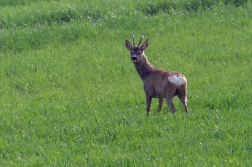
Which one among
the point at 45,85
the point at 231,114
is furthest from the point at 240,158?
the point at 45,85

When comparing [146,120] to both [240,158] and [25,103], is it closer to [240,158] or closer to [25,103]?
[240,158]

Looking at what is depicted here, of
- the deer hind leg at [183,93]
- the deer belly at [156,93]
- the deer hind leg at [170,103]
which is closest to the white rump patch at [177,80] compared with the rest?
the deer hind leg at [183,93]

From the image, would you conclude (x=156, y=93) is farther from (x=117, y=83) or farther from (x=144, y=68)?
(x=117, y=83)

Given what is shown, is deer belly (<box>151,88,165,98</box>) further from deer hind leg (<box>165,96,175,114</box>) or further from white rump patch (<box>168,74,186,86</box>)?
white rump patch (<box>168,74,186,86</box>)

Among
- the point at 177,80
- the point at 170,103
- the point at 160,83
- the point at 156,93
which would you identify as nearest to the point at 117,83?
the point at 156,93

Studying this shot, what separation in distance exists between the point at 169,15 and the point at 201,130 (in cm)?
955

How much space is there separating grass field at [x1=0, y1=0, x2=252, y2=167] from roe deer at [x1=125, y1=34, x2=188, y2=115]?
31 cm

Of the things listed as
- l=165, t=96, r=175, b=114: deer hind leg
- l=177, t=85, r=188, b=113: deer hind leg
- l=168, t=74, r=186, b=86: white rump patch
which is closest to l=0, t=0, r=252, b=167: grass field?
l=165, t=96, r=175, b=114: deer hind leg

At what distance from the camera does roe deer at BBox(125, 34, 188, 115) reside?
10.5m

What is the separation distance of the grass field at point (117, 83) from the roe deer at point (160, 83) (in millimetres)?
310

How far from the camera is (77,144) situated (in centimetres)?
995

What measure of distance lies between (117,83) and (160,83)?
3480 mm

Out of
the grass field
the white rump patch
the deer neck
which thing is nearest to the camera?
the grass field

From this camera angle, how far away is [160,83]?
35.9ft
